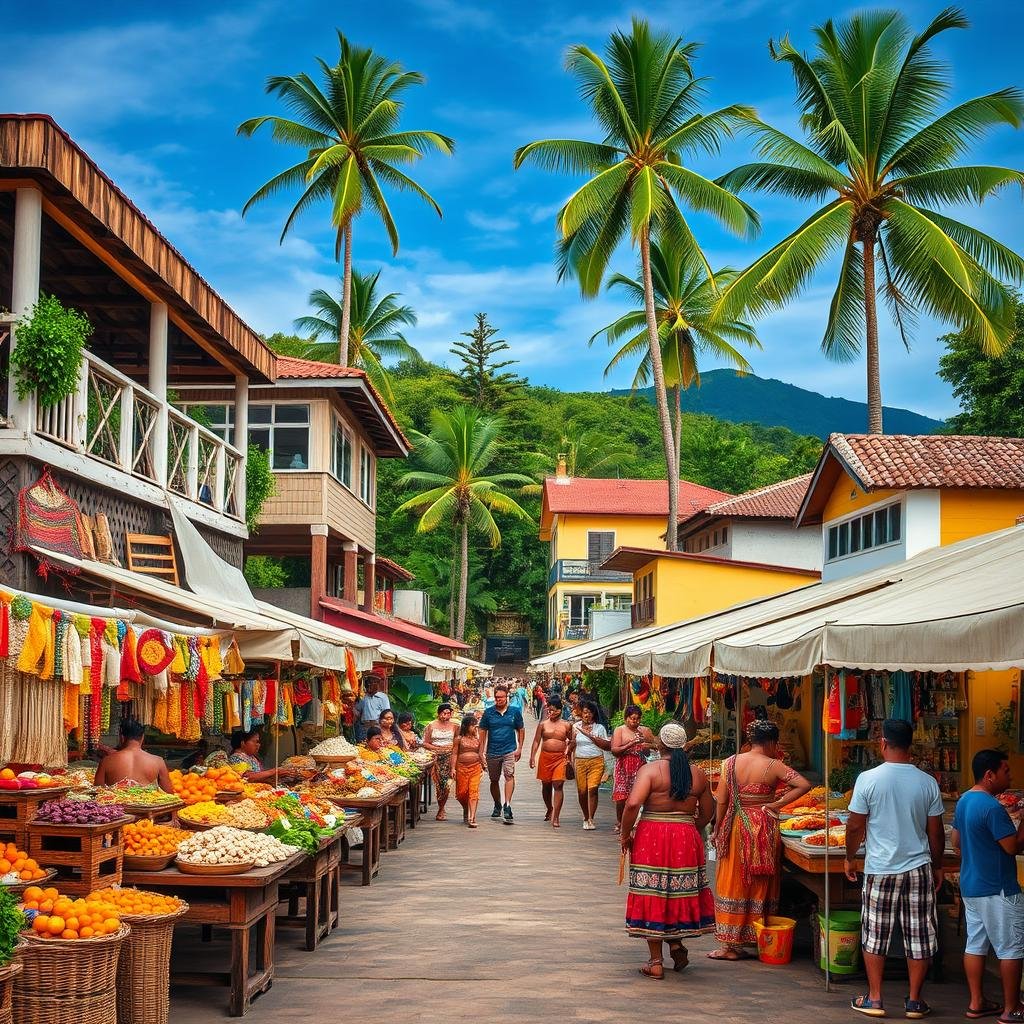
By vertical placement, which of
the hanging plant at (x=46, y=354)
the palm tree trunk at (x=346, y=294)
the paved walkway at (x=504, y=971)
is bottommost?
the paved walkway at (x=504, y=971)

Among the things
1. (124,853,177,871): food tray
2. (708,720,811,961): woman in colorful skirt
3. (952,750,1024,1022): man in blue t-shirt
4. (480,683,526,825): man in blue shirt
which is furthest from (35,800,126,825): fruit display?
(480,683,526,825): man in blue shirt

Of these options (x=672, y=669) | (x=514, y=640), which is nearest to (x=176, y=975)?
(x=672, y=669)

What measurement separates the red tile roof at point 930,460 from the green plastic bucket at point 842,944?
36.8 ft

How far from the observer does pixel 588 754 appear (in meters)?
17.9

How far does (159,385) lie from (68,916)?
9.49 meters

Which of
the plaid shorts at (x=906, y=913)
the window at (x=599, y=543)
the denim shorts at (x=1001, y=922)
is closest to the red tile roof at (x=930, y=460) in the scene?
the plaid shorts at (x=906, y=913)

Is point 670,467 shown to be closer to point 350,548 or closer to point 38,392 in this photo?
point 350,548

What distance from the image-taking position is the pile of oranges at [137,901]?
23.4 ft

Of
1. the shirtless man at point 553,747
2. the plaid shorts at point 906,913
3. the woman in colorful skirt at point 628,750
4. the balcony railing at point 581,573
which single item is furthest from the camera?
the balcony railing at point 581,573

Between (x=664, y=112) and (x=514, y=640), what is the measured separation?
4702cm

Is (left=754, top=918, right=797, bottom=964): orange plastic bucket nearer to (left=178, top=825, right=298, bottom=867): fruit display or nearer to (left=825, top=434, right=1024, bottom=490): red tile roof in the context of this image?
(left=178, top=825, right=298, bottom=867): fruit display

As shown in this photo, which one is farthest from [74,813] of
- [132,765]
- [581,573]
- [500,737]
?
[581,573]

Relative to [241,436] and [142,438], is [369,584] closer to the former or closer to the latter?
[241,436]

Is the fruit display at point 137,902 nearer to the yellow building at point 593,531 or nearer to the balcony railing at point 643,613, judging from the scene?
the balcony railing at point 643,613
